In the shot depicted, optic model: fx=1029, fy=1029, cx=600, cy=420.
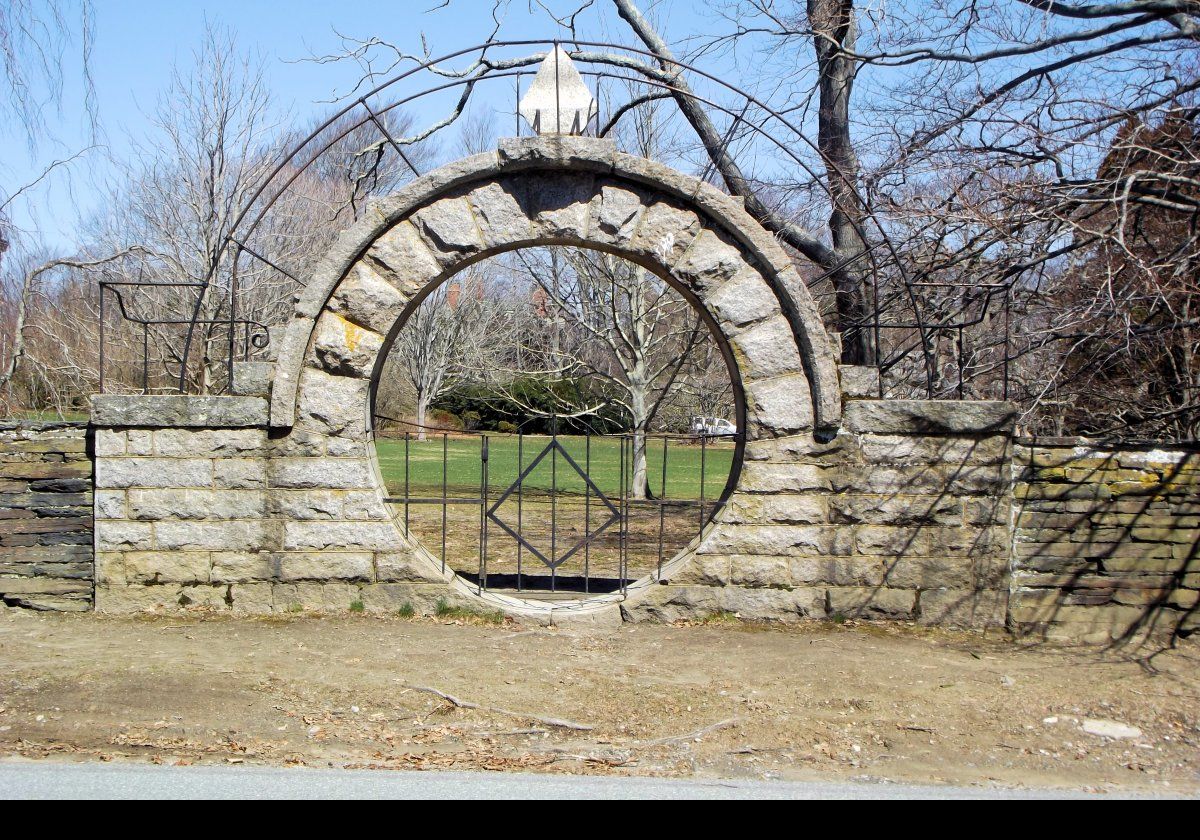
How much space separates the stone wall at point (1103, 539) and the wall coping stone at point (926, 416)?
0.31 meters

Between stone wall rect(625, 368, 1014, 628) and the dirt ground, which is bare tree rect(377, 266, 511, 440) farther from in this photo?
the dirt ground

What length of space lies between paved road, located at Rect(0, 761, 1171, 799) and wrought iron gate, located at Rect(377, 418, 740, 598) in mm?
2160

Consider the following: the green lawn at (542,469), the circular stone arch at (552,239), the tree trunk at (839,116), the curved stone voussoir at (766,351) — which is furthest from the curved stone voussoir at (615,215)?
the green lawn at (542,469)

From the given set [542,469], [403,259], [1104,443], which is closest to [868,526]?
[1104,443]

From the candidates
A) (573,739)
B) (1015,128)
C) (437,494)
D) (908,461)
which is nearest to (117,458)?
(573,739)

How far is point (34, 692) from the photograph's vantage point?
5578 mm

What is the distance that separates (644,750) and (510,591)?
353 centimetres

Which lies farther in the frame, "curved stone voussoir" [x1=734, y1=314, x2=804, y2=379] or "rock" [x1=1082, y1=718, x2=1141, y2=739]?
"curved stone voussoir" [x1=734, y1=314, x2=804, y2=379]

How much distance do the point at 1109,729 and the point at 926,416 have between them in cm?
237

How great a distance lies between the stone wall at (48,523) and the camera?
23.7 ft

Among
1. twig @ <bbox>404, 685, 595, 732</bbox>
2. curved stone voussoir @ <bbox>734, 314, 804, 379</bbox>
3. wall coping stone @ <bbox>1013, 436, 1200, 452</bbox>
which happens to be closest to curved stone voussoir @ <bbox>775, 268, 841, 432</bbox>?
curved stone voussoir @ <bbox>734, 314, 804, 379</bbox>

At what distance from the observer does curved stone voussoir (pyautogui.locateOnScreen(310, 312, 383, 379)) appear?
702 centimetres

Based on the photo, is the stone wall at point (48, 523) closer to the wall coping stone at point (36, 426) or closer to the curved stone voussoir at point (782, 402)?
the wall coping stone at point (36, 426)
